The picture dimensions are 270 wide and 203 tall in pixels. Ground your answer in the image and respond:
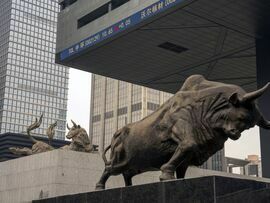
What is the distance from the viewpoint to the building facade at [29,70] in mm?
130500

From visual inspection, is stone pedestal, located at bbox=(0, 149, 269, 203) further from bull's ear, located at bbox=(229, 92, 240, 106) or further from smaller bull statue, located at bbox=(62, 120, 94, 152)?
bull's ear, located at bbox=(229, 92, 240, 106)

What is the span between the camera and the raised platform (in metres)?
6.34

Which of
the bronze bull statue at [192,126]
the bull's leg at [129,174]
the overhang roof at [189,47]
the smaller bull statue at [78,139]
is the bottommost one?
the bull's leg at [129,174]

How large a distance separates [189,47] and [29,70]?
103 meters

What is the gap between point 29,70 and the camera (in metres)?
135

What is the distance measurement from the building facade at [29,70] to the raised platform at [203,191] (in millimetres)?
125118

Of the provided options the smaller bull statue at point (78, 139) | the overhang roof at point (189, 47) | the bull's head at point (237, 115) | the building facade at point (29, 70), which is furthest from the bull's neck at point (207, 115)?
the building facade at point (29, 70)

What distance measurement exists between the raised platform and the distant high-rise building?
340ft

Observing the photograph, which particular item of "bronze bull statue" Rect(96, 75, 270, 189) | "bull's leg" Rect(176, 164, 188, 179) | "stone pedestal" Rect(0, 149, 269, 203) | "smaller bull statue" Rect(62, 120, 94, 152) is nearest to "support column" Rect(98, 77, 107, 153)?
"stone pedestal" Rect(0, 149, 269, 203)

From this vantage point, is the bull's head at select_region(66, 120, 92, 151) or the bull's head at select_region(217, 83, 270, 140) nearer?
the bull's head at select_region(217, 83, 270, 140)

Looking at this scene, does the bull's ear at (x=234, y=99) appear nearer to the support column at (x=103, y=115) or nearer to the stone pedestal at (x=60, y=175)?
the stone pedestal at (x=60, y=175)

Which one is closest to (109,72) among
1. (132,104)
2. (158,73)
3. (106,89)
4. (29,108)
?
(158,73)

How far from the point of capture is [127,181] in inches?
361

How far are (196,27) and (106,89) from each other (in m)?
91.7
